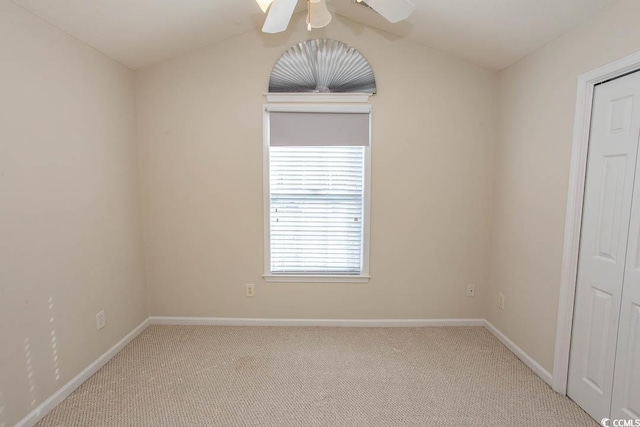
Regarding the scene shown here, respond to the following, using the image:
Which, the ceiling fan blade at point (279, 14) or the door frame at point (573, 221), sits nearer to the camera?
the ceiling fan blade at point (279, 14)

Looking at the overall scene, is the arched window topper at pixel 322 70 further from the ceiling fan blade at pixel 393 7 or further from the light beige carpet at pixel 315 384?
the light beige carpet at pixel 315 384

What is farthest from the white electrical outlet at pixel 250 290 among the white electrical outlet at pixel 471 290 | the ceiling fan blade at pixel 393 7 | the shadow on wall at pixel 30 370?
the ceiling fan blade at pixel 393 7

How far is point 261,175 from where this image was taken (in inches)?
105

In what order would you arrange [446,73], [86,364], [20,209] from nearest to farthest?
1. [20,209]
2. [86,364]
3. [446,73]

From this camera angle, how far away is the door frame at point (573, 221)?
5.72 ft

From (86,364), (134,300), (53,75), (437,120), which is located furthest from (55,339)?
(437,120)

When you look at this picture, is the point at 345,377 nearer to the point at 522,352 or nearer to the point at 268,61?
the point at 522,352

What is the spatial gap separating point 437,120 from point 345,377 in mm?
2342

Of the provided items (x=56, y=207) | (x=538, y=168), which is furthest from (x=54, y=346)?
(x=538, y=168)

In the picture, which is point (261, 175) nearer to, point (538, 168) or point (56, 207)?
point (56, 207)

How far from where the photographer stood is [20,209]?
1.58 m

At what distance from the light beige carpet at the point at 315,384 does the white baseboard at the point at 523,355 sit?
0.04 metres

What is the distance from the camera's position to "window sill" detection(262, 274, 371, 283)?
109 inches

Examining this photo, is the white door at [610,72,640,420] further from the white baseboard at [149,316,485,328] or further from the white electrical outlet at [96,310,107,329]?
the white electrical outlet at [96,310,107,329]
